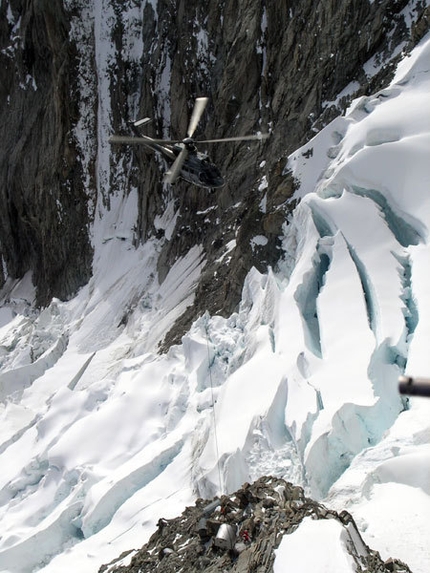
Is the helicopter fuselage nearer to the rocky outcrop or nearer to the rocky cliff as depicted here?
the rocky cliff

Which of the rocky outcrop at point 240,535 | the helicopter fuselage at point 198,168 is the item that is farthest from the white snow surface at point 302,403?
the helicopter fuselage at point 198,168

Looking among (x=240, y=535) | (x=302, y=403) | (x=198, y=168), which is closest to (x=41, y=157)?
(x=198, y=168)

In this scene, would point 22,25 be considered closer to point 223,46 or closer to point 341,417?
point 223,46

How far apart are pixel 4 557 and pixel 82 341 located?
44.9ft

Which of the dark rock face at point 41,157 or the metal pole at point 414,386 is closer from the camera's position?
the metal pole at point 414,386

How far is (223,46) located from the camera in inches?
1075

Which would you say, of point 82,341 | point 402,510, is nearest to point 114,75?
point 82,341

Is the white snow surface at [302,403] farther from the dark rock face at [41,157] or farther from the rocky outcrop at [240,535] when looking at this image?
the dark rock face at [41,157]

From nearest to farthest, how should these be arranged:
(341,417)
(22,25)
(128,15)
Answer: (341,417) < (128,15) < (22,25)

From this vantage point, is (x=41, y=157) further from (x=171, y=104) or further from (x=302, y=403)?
(x=302, y=403)

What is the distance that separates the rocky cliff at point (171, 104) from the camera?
2011 centimetres

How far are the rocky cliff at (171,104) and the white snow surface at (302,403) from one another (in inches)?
84.1

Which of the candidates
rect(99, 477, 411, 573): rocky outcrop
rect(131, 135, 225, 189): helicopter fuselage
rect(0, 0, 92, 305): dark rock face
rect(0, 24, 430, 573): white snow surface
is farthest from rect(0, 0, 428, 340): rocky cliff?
rect(99, 477, 411, 573): rocky outcrop

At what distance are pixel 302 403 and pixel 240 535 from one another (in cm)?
353
